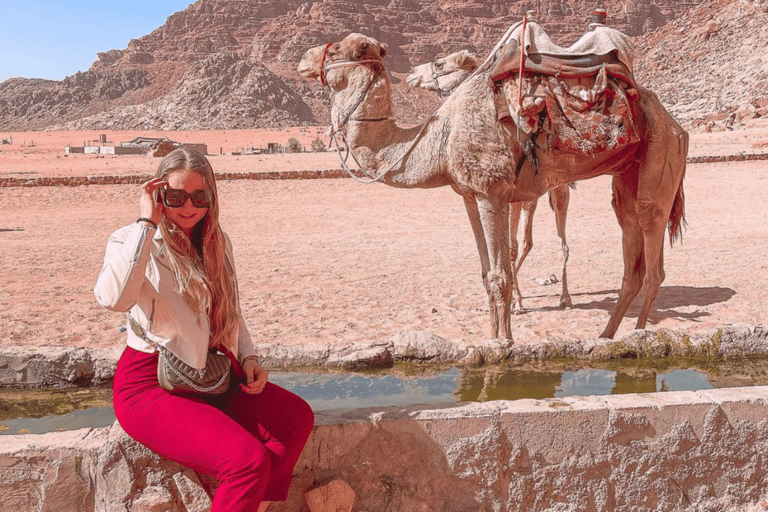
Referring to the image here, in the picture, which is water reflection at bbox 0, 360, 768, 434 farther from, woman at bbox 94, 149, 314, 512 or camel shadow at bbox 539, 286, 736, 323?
camel shadow at bbox 539, 286, 736, 323

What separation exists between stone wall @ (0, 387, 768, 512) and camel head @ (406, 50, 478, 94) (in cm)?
377

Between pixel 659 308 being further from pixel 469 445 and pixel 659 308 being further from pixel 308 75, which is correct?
pixel 469 445

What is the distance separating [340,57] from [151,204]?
126 inches

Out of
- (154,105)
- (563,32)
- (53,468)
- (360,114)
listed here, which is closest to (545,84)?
(360,114)

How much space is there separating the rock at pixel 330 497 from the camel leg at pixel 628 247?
140 inches

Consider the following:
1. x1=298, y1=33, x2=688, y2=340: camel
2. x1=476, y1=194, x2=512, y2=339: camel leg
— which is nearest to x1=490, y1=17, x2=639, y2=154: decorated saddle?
x1=298, y1=33, x2=688, y2=340: camel

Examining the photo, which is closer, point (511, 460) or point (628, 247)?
point (511, 460)

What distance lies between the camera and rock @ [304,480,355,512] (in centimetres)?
333

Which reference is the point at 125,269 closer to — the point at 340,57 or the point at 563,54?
the point at 340,57

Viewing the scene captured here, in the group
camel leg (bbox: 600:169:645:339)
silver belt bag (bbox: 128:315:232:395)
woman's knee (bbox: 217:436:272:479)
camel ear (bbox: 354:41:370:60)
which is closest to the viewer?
Result: woman's knee (bbox: 217:436:272:479)

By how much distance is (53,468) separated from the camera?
311 cm

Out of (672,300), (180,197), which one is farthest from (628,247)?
(180,197)

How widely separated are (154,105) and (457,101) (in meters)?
98.5

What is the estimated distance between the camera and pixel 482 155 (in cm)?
570
